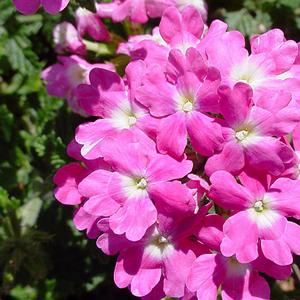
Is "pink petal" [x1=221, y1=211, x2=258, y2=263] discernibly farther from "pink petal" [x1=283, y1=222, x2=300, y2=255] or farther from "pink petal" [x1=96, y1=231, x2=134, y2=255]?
"pink petal" [x1=96, y1=231, x2=134, y2=255]

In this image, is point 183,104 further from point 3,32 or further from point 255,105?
point 3,32

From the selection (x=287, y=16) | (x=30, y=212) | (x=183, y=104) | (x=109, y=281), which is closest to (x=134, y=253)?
(x=183, y=104)

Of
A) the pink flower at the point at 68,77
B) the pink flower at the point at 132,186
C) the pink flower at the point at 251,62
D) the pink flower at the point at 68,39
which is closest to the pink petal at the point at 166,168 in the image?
the pink flower at the point at 132,186

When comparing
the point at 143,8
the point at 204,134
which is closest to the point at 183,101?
the point at 204,134

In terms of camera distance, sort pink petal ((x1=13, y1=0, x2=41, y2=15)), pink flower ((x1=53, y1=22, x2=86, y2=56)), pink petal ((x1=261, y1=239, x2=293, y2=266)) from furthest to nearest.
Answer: pink flower ((x1=53, y1=22, x2=86, y2=56)) < pink petal ((x1=13, y1=0, x2=41, y2=15)) < pink petal ((x1=261, y1=239, x2=293, y2=266))

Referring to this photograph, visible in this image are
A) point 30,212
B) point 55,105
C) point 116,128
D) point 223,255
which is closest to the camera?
point 223,255

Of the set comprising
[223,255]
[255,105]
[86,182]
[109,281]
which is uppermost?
[255,105]

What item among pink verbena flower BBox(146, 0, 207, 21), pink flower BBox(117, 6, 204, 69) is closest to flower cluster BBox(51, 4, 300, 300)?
pink flower BBox(117, 6, 204, 69)

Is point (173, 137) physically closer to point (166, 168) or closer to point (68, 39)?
point (166, 168)

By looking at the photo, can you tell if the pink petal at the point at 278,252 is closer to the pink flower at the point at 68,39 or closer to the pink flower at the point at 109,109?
the pink flower at the point at 109,109
